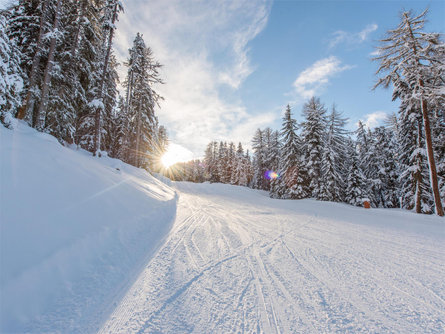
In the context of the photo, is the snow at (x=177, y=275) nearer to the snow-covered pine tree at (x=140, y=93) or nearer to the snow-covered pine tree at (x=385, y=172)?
the snow-covered pine tree at (x=140, y=93)

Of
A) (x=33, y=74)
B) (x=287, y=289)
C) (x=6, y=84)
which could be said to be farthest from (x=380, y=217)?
(x=33, y=74)

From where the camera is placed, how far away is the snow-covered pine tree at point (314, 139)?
1933 centimetres

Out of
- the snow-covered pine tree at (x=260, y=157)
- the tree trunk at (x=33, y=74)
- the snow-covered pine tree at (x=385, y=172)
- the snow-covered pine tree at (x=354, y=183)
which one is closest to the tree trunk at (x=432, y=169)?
the snow-covered pine tree at (x=354, y=183)

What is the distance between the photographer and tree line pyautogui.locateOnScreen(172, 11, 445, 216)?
33.5 feet

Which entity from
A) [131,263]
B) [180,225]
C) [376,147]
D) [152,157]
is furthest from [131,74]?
[376,147]

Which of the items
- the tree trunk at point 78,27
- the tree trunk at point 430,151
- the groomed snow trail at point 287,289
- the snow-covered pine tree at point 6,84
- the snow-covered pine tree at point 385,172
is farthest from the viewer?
the snow-covered pine tree at point 385,172

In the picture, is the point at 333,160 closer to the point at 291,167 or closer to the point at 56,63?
the point at 291,167

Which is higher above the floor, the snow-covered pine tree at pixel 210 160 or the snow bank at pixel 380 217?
the snow-covered pine tree at pixel 210 160

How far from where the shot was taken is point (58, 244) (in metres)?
2.65

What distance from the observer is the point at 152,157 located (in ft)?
78.0

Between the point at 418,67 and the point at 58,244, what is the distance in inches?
660

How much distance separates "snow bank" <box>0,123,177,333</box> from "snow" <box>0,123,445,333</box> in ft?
0.05

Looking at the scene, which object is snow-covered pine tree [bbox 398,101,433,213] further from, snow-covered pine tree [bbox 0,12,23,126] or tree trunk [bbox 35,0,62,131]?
tree trunk [bbox 35,0,62,131]

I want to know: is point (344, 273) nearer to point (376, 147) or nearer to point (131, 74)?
point (131, 74)
